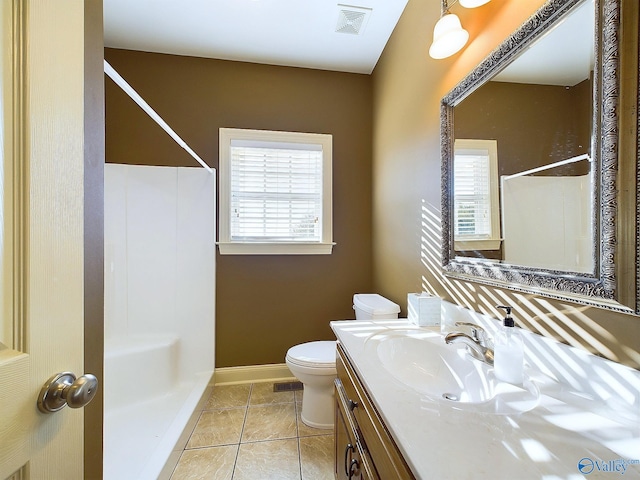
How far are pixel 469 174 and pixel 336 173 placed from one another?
1.31 meters

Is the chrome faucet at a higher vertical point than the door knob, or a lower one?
lower

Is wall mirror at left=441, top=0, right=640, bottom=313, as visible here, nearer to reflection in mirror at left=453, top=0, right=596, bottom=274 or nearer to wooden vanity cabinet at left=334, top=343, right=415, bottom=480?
reflection in mirror at left=453, top=0, right=596, bottom=274

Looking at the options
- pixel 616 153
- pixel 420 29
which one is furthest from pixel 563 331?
pixel 420 29

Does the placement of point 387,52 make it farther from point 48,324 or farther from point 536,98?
point 48,324

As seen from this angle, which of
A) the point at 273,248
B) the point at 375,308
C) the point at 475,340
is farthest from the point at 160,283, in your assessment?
the point at 475,340

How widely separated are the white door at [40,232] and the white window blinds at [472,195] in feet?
4.07

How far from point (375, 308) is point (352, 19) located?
1863 mm

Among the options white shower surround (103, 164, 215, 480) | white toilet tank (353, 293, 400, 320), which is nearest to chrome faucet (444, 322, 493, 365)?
white toilet tank (353, 293, 400, 320)

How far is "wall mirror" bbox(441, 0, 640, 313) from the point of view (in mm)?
630

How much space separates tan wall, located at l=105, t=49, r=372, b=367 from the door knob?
5.74ft

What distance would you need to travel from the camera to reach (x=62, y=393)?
1.49ft

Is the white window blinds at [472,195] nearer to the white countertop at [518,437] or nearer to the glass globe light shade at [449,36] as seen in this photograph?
the glass globe light shade at [449,36]

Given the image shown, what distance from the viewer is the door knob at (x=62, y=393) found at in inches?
17.4

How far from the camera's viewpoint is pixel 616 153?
0.63 metres
